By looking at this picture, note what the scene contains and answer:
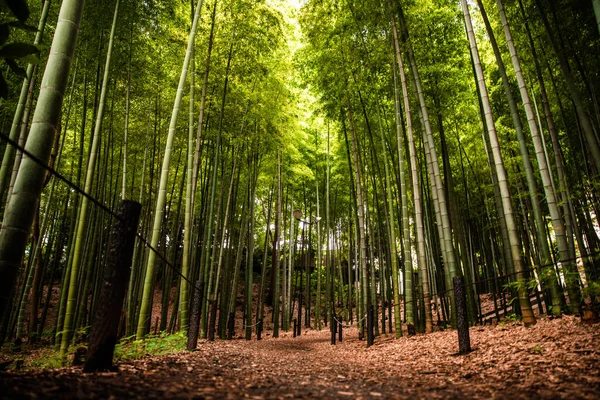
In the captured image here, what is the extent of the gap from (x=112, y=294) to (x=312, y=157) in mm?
8375

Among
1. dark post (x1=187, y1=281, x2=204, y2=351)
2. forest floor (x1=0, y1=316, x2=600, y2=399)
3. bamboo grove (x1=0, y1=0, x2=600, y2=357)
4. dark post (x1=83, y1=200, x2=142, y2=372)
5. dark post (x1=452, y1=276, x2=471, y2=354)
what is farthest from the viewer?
bamboo grove (x1=0, y1=0, x2=600, y2=357)

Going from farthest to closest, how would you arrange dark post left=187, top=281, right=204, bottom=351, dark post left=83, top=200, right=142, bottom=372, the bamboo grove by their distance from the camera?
the bamboo grove
dark post left=187, top=281, right=204, bottom=351
dark post left=83, top=200, right=142, bottom=372

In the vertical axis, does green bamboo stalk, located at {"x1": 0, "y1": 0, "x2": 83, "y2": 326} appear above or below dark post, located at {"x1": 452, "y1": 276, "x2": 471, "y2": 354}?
above

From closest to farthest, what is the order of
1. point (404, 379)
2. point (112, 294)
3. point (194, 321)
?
1. point (112, 294)
2. point (404, 379)
3. point (194, 321)

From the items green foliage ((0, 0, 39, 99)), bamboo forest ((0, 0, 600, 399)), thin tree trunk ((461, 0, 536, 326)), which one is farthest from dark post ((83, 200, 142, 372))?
thin tree trunk ((461, 0, 536, 326))

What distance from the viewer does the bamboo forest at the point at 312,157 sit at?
1.67 meters

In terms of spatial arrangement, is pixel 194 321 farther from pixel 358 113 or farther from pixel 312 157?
pixel 312 157

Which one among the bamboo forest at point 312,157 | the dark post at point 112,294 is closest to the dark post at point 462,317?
the bamboo forest at point 312,157

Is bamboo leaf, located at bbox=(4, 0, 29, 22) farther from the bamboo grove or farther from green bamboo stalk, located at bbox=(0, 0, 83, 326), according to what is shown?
the bamboo grove

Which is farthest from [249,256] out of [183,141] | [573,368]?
[573,368]

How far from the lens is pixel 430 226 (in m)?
6.70

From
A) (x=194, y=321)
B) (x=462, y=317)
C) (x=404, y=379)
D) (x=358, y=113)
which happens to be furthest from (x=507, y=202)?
(x=358, y=113)

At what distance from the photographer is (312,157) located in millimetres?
9758

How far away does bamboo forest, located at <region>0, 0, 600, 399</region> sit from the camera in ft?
5.48
